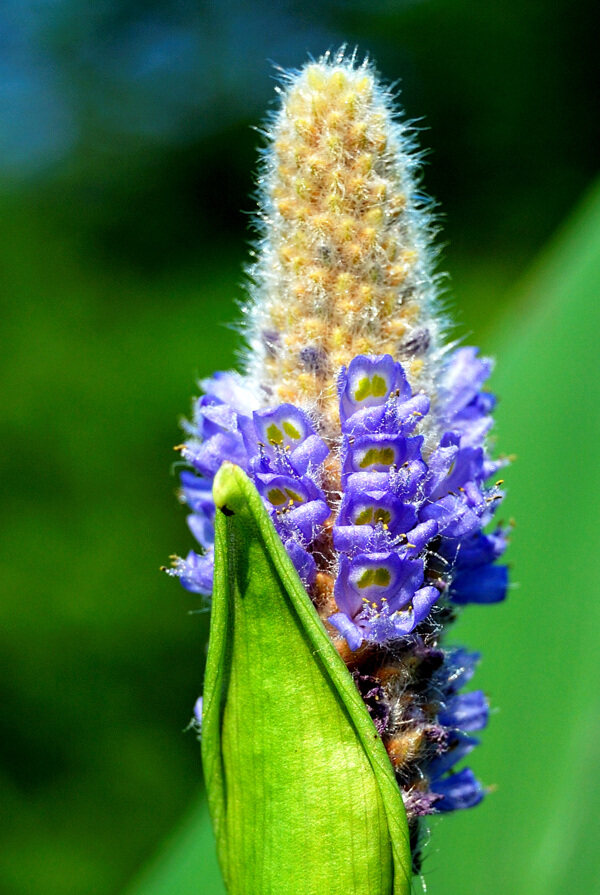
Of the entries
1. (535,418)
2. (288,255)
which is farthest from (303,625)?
(535,418)

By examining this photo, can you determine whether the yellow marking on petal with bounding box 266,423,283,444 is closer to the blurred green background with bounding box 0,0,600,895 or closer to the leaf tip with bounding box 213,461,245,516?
the leaf tip with bounding box 213,461,245,516

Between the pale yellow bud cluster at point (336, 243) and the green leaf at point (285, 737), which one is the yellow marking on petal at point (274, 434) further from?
the green leaf at point (285, 737)

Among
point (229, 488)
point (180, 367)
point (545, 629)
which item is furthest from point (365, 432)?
point (180, 367)

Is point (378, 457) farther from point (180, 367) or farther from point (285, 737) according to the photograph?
point (180, 367)

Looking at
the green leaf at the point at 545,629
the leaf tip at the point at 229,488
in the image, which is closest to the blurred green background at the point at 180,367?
the green leaf at the point at 545,629

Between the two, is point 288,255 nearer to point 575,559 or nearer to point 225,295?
point 575,559

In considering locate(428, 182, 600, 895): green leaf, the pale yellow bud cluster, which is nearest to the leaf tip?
the pale yellow bud cluster

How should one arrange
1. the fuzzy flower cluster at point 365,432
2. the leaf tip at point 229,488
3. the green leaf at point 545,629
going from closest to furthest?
1. the leaf tip at point 229,488
2. the fuzzy flower cluster at point 365,432
3. the green leaf at point 545,629
